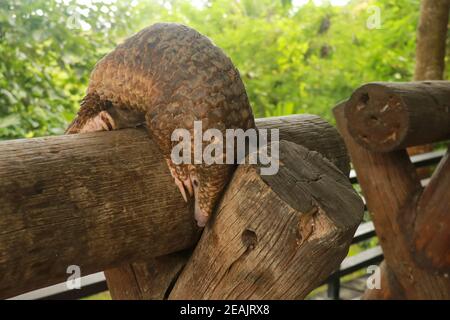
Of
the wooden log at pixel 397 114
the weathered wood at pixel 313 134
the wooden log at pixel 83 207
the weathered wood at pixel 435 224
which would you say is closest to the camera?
the wooden log at pixel 83 207

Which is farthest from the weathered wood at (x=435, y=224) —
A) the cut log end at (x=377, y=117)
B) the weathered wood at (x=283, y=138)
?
the weathered wood at (x=283, y=138)

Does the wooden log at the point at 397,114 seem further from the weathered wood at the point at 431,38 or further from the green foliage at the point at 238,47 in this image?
the weathered wood at the point at 431,38

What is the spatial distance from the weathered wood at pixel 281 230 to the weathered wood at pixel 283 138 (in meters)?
0.16

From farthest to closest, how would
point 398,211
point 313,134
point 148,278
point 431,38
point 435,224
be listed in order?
point 431,38 < point 398,211 < point 435,224 < point 313,134 < point 148,278

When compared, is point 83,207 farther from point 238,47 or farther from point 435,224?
point 238,47

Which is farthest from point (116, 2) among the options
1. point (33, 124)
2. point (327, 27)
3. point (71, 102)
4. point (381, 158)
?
point (327, 27)

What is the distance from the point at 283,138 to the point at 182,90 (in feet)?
1.20

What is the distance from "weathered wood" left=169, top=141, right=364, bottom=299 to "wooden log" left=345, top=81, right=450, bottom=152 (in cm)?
115

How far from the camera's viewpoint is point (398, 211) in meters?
2.57

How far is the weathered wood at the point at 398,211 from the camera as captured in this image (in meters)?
2.51

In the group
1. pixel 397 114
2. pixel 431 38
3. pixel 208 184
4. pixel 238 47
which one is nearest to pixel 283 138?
pixel 208 184

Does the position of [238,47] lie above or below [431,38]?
below

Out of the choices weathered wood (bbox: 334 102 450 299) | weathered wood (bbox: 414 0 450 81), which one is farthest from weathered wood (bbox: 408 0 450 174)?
weathered wood (bbox: 334 102 450 299)

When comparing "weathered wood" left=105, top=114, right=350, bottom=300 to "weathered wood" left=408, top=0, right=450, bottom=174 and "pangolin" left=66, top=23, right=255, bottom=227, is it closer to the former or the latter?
"pangolin" left=66, top=23, right=255, bottom=227
